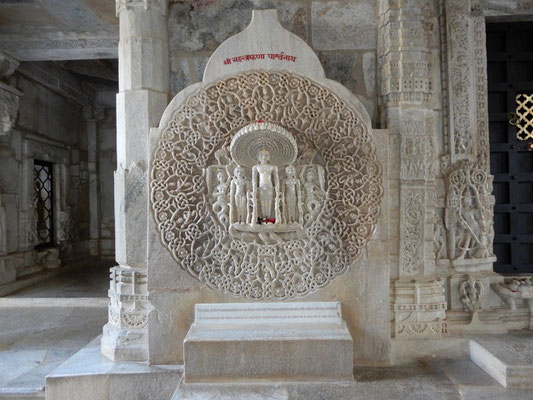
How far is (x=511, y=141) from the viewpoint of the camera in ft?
12.4

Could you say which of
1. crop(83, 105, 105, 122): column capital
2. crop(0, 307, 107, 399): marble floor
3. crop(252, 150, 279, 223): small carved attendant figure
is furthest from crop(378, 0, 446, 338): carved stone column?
crop(83, 105, 105, 122): column capital

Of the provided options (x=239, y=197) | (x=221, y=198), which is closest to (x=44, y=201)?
(x=221, y=198)

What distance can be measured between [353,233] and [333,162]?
0.59 m

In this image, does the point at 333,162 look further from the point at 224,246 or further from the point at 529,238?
the point at 529,238

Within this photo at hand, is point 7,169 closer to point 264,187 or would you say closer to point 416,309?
point 264,187

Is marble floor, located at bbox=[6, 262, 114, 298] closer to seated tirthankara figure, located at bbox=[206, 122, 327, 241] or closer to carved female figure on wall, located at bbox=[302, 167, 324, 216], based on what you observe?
seated tirthankara figure, located at bbox=[206, 122, 327, 241]

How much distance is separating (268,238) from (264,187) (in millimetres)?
408

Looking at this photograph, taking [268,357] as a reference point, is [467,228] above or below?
above

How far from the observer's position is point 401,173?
2996mm

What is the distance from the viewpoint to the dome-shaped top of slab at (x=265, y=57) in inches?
116

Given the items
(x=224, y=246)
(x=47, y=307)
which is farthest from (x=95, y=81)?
(x=224, y=246)

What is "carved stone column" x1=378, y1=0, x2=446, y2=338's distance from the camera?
9.82ft

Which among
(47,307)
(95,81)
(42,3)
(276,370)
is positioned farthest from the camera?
(95,81)

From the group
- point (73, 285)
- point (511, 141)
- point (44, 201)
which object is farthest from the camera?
point (44, 201)
